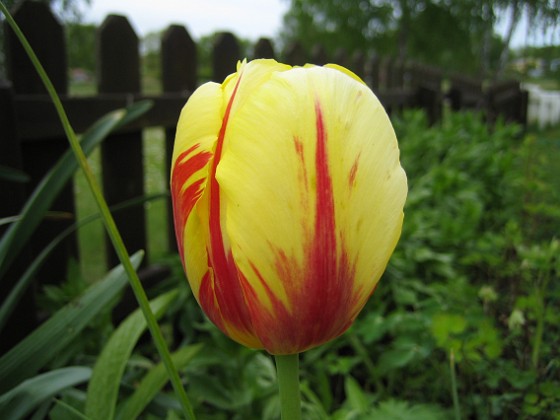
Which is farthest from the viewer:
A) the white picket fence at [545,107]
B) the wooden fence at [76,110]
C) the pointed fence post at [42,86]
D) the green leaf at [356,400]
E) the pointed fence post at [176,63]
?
the white picket fence at [545,107]

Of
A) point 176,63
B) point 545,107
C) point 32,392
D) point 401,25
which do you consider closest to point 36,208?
point 32,392

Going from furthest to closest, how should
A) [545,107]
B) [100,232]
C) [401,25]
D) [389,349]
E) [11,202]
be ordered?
1. [401,25]
2. [545,107]
3. [100,232]
4. [389,349]
5. [11,202]

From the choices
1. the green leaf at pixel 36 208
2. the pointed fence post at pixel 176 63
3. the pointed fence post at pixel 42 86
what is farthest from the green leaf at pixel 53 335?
the pointed fence post at pixel 176 63

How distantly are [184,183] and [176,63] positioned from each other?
2421 mm

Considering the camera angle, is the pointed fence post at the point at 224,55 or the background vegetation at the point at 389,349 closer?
the background vegetation at the point at 389,349

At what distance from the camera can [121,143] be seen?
2.41 meters

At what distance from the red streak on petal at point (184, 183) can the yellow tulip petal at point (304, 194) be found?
46 millimetres

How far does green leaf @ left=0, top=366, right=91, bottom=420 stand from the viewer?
833 millimetres

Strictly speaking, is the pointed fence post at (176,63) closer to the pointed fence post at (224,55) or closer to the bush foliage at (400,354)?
the pointed fence post at (224,55)

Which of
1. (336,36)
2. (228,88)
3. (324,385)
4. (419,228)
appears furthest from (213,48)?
(336,36)

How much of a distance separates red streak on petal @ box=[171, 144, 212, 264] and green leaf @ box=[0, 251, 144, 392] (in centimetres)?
46

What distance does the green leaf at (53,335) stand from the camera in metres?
0.93

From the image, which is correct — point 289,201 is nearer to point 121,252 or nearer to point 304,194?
point 304,194

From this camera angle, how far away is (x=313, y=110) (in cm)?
48
